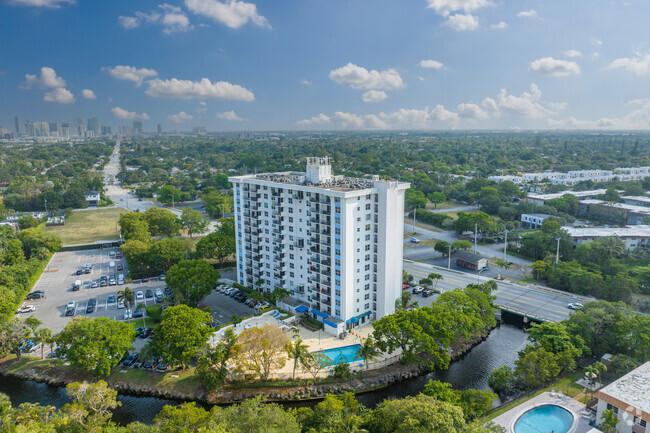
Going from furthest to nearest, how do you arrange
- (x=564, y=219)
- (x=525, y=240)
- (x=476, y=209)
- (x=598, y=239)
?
(x=476, y=209)
(x=564, y=219)
(x=525, y=240)
(x=598, y=239)

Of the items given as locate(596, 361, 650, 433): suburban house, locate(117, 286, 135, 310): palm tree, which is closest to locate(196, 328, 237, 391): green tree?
locate(117, 286, 135, 310): palm tree

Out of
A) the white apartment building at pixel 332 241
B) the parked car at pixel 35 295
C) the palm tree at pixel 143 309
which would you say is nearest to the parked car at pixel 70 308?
the parked car at pixel 35 295

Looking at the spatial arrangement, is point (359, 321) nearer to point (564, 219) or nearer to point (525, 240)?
point (525, 240)

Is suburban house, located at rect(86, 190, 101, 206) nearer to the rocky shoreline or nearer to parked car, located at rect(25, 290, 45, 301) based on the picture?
parked car, located at rect(25, 290, 45, 301)

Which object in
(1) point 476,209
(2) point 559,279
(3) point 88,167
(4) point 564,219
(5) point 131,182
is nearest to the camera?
(2) point 559,279

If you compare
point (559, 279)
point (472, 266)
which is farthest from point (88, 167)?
point (559, 279)

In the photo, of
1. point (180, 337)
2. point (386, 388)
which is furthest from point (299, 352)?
point (180, 337)
